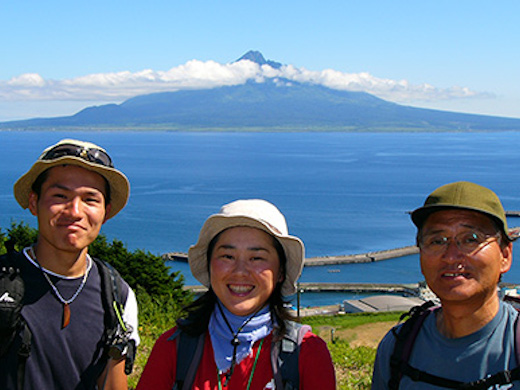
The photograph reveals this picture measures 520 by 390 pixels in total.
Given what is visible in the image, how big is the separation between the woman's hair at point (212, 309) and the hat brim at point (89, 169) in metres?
0.58

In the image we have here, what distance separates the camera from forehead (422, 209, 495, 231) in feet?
7.18

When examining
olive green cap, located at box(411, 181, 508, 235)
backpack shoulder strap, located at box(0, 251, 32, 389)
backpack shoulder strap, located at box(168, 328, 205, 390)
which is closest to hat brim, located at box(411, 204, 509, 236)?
olive green cap, located at box(411, 181, 508, 235)

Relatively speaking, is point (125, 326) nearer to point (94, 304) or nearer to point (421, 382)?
point (94, 304)

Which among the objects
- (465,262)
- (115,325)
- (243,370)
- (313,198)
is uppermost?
(465,262)

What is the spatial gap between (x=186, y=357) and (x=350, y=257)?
1716 inches

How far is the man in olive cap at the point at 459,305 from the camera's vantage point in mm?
2102

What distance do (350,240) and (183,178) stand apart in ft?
148

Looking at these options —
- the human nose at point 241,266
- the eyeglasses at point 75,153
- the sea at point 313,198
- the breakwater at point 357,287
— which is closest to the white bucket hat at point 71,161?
the eyeglasses at point 75,153

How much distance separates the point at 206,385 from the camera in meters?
2.25

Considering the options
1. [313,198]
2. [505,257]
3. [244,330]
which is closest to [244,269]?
[244,330]

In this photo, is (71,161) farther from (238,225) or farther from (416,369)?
(416,369)

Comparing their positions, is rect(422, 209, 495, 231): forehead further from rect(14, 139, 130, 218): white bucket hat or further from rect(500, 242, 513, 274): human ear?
rect(14, 139, 130, 218): white bucket hat

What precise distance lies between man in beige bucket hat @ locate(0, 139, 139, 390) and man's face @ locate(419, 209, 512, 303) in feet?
4.58

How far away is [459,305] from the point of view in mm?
2178
